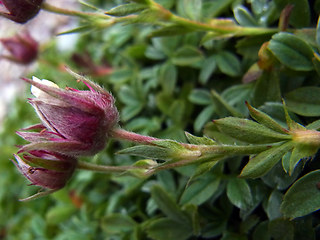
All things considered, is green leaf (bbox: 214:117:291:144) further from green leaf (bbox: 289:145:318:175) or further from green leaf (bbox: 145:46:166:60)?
green leaf (bbox: 145:46:166:60)

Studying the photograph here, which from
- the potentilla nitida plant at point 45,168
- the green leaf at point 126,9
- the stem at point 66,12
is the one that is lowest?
the potentilla nitida plant at point 45,168

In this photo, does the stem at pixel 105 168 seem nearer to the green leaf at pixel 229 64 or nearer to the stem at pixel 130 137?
the stem at pixel 130 137

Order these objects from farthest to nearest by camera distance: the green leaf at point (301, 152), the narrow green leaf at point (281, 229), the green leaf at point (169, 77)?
the green leaf at point (169, 77) < the narrow green leaf at point (281, 229) < the green leaf at point (301, 152)

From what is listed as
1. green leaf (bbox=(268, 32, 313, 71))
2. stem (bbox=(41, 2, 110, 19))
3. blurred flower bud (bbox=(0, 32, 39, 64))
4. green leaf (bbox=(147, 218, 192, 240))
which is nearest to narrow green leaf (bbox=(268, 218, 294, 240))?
green leaf (bbox=(147, 218, 192, 240))

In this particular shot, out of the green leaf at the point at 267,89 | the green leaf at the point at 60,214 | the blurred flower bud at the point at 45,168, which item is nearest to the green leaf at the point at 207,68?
the green leaf at the point at 267,89

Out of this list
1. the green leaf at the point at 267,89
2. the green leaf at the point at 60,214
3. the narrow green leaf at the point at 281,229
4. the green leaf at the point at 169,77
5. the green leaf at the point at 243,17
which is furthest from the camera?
the green leaf at the point at 60,214

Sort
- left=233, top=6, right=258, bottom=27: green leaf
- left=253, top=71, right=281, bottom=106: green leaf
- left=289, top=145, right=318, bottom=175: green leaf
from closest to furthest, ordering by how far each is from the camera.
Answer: left=289, top=145, right=318, bottom=175: green leaf, left=253, top=71, right=281, bottom=106: green leaf, left=233, top=6, right=258, bottom=27: green leaf

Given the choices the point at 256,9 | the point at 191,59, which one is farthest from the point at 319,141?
the point at 191,59

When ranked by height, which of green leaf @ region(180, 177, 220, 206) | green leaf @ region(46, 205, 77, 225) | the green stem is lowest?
green leaf @ region(46, 205, 77, 225)
